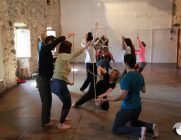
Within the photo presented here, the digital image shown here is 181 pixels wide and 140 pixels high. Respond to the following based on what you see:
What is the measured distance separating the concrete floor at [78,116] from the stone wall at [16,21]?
0.57 metres

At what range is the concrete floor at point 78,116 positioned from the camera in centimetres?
382

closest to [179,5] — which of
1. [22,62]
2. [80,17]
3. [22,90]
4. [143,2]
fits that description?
[143,2]

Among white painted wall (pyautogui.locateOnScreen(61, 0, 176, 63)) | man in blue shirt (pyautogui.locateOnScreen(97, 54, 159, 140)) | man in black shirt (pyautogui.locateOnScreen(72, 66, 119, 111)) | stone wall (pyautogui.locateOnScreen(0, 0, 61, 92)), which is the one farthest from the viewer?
white painted wall (pyautogui.locateOnScreen(61, 0, 176, 63))

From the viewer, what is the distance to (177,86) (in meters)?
7.43

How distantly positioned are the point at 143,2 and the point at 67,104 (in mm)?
10471

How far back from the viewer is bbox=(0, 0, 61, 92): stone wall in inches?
266

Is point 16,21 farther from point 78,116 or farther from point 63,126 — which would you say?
point 63,126

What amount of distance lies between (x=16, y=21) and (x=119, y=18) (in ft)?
23.2

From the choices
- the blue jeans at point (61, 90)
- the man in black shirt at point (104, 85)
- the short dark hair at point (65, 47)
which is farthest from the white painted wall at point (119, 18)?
the blue jeans at point (61, 90)

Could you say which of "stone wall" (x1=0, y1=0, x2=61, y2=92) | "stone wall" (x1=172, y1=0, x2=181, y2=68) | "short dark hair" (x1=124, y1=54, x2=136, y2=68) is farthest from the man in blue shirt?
"stone wall" (x1=172, y1=0, x2=181, y2=68)

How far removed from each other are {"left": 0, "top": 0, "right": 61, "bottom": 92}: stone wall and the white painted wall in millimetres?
2644

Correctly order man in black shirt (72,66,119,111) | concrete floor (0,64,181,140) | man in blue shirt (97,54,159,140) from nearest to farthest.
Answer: man in blue shirt (97,54,159,140), concrete floor (0,64,181,140), man in black shirt (72,66,119,111)

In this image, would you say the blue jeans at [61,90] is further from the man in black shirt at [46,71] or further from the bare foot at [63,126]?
the bare foot at [63,126]

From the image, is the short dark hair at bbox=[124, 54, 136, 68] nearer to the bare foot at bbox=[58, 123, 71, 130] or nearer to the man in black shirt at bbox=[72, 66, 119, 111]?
the man in black shirt at bbox=[72, 66, 119, 111]
